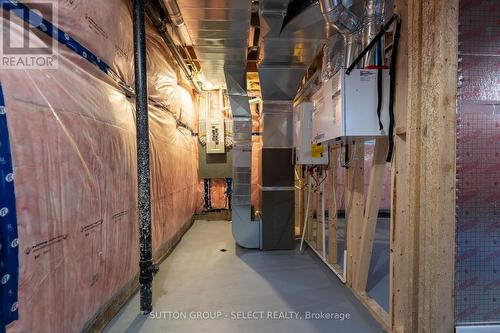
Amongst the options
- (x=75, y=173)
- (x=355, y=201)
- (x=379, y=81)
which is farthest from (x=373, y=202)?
(x=75, y=173)

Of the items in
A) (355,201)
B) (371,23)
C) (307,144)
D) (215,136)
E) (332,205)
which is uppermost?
(371,23)

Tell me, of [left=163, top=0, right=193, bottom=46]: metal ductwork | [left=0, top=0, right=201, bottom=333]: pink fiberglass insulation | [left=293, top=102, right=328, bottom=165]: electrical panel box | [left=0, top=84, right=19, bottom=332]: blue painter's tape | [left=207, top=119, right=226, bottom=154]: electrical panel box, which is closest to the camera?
[left=0, top=84, right=19, bottom=332]: blue painter's tape

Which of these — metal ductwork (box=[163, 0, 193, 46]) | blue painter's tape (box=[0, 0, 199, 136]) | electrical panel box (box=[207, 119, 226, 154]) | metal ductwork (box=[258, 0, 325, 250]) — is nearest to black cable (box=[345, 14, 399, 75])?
metal ductwork (box=[258, 0, 325, 250])

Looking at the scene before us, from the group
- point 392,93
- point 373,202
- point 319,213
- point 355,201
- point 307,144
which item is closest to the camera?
point 392,93

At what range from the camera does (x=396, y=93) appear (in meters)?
1.79

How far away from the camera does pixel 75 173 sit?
61.1 inches

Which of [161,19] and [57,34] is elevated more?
[161,19]

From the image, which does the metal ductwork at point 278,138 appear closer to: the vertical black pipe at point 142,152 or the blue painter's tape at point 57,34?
the vertical black pipe at point 142,152

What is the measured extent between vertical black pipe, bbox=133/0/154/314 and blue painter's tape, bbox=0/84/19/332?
1.04 metres

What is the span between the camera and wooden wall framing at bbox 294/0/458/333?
1.50 metres

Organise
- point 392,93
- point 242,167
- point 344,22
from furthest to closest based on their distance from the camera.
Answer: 1. point 242,167
2. point 344,22
3. point 392,93

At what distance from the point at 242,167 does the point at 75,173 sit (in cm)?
238

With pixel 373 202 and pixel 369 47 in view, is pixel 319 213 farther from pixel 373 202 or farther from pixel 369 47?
pixel 369 47

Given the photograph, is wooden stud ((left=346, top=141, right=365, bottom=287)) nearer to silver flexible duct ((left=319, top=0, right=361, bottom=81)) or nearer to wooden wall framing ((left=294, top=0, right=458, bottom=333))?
wooden wall framing ((left=294, top=0, right=458, bottom=333))
